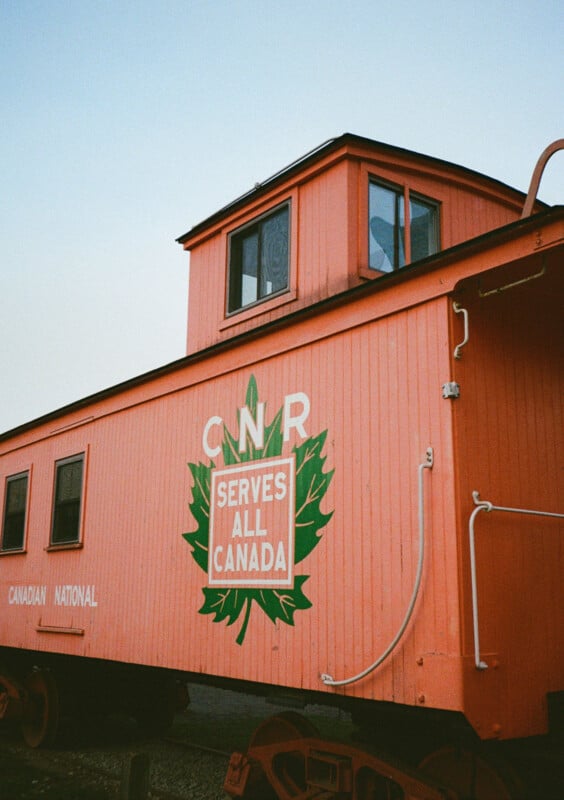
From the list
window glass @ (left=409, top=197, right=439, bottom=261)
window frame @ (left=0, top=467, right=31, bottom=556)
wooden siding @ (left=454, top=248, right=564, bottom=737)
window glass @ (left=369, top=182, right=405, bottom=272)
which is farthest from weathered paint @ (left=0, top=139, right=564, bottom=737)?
window frame @ (left=0, top=467, right=31, bottom=556)

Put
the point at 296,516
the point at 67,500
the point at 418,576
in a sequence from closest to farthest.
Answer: the point at 418,576 < the point at 296,516 < the point at 67,500

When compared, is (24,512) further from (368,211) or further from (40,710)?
(368,211)

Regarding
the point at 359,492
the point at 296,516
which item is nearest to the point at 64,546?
the point at 296,516

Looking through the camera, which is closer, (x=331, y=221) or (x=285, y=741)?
(x=285, y=741)

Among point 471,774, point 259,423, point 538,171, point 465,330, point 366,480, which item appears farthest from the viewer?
point 259,423

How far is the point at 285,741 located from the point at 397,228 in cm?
474

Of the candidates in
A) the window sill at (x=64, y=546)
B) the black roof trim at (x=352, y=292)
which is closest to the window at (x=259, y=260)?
the black roof trim at (x=352, y=292)

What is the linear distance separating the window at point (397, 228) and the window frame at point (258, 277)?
0.82m

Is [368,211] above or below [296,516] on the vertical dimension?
above

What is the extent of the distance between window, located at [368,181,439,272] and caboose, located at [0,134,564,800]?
2cm

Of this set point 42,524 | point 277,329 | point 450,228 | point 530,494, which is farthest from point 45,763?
point 450,228

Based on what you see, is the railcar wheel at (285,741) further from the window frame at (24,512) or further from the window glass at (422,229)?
the window frame at (24,512)

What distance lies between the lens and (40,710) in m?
8.97

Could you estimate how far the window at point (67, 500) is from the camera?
29.4 ft
